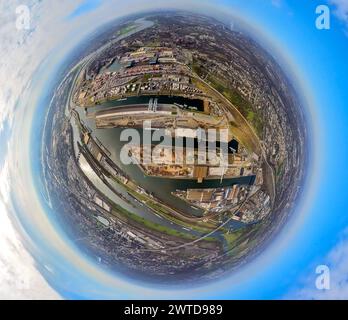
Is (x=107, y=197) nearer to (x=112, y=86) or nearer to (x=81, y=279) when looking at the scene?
(x=112, y=86)

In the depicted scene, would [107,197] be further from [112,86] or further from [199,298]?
Answer: [199,298]

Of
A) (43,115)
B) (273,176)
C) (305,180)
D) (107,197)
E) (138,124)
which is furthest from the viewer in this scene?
(305,180)

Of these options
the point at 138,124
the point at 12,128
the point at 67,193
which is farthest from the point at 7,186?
Answer: the point at 138,124

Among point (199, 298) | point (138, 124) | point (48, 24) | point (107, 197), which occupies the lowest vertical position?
point (199, 298)

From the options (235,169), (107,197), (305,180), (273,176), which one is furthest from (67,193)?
(305,180)

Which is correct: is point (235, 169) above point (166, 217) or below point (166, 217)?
above

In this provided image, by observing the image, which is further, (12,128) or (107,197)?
(12,128)

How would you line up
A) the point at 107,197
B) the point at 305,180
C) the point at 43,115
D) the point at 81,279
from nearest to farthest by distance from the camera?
the point at 107,197 < the point at 43,115 < the point at 305,180 < the point at 81,279
